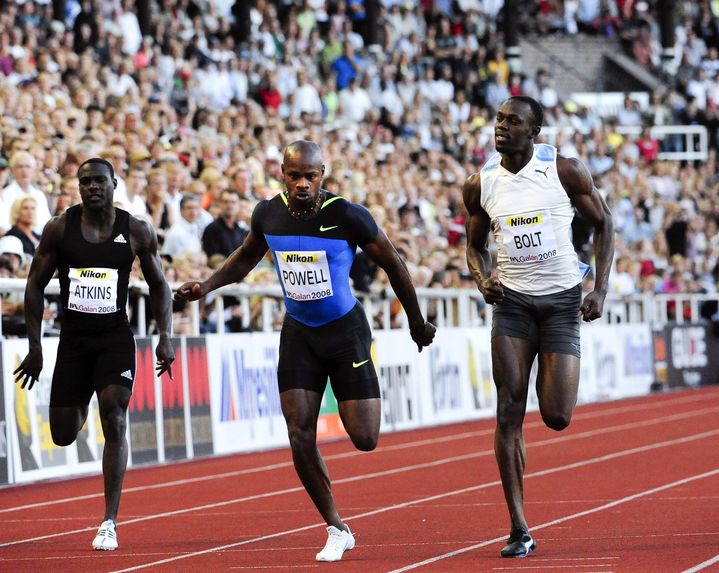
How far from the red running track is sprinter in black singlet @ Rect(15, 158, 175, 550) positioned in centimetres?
74

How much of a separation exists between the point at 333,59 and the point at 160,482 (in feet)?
52.5

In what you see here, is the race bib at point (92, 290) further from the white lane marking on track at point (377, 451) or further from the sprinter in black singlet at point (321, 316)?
the white lane marking on track at point (377, 451)

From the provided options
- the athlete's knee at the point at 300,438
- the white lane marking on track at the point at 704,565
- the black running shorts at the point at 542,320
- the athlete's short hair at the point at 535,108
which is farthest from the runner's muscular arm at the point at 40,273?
the white lane marking on track at the point at 704,565

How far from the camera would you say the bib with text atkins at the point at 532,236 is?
9.16 m

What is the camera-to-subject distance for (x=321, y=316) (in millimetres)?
8984

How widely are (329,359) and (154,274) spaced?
1550 mm

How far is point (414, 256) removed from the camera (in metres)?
21.5

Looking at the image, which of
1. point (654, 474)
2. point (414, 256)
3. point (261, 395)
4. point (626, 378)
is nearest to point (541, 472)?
point (654, 474)

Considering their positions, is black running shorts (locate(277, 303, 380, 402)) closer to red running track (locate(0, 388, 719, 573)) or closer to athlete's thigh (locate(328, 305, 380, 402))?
athlete's thigh (locate(328, 305, 380, 402))

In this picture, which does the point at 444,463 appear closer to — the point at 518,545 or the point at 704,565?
the point at 518,545

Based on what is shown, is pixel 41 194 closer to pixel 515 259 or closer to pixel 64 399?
pixel 64 399

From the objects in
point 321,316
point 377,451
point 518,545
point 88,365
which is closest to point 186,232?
point 377,451

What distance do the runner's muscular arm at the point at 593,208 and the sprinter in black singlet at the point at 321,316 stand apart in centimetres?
101

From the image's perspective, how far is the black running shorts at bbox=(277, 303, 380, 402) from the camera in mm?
8969
